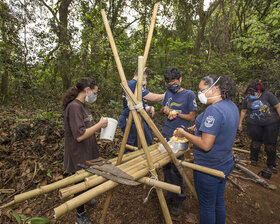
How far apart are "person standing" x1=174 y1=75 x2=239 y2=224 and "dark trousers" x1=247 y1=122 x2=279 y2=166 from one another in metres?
3.20

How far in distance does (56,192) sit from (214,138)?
3.55m

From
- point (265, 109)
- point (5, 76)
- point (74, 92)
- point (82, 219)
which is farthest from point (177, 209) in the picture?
point (5, 76)

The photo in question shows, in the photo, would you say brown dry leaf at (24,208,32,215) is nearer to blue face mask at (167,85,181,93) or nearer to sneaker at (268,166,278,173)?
blue face mask at (167,85,181,93)

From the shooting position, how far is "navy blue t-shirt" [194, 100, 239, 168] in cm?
182

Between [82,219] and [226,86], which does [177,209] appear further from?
[226,86]

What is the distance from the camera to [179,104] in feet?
9.50

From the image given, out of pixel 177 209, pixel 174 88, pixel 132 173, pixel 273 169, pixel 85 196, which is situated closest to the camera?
pixel 85 196

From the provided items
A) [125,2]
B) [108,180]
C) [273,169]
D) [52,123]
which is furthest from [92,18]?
[273,169]

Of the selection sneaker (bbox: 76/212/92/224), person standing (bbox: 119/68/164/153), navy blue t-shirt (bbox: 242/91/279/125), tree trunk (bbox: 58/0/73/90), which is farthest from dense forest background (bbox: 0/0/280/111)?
sneaker (bbox: 76/212/92/224)

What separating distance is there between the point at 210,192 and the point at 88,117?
80.5 inches

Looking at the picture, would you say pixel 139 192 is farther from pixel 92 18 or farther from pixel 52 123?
pixel 92 18

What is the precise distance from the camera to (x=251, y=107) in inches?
174

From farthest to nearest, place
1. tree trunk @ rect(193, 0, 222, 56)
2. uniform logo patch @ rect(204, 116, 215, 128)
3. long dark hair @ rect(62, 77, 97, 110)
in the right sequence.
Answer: tree trunk @ rect(193, 0, 222, 56) → long dark hair @ rect(62, 77, 97, 110) → uniform logo patch @ rect(204, 116, 215, 128)

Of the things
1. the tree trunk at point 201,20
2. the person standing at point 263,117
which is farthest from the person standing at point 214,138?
the tree trunk at point 201,20
